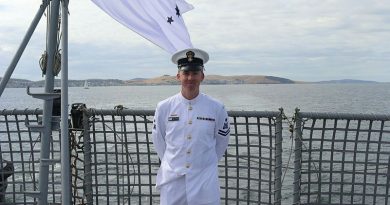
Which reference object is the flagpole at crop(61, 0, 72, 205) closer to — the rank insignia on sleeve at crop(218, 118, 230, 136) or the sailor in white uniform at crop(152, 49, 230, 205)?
the sailor in white uniform at crop(152, 49, 230, 205)

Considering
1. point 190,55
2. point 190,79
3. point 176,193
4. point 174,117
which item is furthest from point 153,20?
point 176,193

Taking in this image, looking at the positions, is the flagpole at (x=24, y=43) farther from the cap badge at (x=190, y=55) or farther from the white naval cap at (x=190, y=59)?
the cap badge at (x=190, y=55)

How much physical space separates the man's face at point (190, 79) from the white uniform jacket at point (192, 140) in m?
0.11

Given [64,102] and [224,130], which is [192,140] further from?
[64,102]

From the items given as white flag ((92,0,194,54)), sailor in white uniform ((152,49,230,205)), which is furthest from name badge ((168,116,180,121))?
white flag ((92,0,194,54))

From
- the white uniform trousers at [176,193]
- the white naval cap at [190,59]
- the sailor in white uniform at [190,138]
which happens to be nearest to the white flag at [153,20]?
the white naval cap at [190,59]

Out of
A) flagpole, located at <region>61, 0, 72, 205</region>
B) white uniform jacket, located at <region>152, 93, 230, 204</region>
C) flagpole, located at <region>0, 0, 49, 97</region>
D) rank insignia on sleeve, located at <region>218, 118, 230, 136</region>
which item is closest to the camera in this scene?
white uniform jacket, located at <region>152, 93, 230, 204</region>

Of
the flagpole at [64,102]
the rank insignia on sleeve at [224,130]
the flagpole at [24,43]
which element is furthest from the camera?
the flagpole at [24,43]

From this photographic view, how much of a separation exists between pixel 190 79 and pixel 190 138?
1.51 feet

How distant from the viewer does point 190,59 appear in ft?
12.4

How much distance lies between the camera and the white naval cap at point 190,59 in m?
3.76

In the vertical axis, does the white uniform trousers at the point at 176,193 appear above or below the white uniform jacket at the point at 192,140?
below

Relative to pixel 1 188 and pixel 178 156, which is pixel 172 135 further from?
pixel 1 188

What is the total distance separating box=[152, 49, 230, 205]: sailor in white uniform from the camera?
372 centimetres
